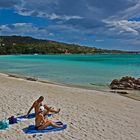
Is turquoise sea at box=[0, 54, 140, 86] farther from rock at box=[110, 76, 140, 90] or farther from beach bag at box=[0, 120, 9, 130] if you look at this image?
beach bag at box=[0, 120, 9, 130]

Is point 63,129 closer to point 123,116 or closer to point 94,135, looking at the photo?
point 94,135

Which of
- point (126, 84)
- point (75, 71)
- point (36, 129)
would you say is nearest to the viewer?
point (36, 129)

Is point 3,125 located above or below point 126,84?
above

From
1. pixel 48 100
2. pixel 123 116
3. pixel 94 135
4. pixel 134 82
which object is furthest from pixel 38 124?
pixel 134 82

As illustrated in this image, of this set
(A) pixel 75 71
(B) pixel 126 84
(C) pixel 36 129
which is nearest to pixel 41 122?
(C) pixel 36 129

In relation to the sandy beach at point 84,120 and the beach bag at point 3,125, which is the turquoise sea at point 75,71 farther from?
the beach bag at point 3,125

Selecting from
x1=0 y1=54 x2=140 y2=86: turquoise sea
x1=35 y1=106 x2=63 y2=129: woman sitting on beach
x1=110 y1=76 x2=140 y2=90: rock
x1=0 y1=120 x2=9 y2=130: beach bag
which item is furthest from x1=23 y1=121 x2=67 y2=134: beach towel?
x1=0 y1=54 x2=140 y2=86: turquoise sea

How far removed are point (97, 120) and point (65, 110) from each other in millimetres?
2034

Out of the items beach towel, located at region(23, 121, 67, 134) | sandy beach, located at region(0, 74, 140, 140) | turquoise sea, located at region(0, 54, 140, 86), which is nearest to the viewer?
sandy beach, located at region(0, 74, 140, 140)

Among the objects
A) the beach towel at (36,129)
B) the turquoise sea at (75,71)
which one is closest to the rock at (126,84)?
the turquoise sea at (75,71)

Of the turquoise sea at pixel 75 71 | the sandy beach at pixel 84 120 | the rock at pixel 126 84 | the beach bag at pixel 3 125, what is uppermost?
the beach bag at pixel 3 125

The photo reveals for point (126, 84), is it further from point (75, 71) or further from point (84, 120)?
point (75, 71)

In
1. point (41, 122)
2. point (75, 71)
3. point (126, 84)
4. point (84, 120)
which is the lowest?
point (75, 71)

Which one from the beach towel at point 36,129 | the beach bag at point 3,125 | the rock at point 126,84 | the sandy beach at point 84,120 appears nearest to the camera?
the sandy beach at point 84,120
